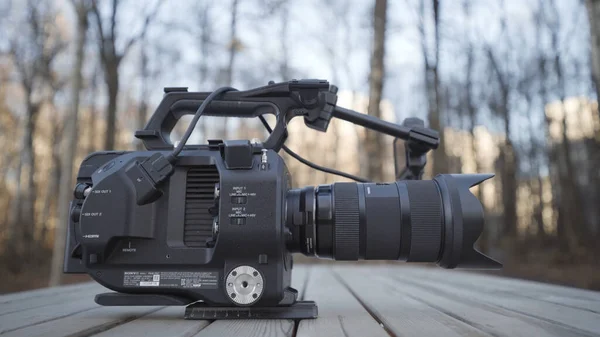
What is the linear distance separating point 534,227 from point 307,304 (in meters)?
19.5

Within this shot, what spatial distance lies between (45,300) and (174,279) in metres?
0.90

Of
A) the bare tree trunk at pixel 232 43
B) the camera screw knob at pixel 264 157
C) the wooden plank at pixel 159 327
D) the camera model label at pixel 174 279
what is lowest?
the wooden plank at pixel 159 327

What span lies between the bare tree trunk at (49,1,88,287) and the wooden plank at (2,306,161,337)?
2936 mm

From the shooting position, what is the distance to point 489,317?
4.68ft

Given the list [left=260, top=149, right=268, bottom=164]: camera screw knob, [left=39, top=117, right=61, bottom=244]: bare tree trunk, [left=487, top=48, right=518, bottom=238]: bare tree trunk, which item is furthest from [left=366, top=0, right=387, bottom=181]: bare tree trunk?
[left=39, top=117, right=61, bottom=244]: bare tree trunk

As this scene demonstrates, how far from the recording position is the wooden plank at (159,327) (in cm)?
119

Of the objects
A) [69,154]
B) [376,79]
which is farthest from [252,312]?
[376,79]

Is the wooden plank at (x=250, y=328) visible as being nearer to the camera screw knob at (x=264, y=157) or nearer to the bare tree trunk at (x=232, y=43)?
the camera screw knob at (x=264, y=157)

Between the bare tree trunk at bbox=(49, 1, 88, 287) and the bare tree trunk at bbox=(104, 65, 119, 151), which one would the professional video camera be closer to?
the bare tree trunk at bbox=(49, 1, 88, 287)

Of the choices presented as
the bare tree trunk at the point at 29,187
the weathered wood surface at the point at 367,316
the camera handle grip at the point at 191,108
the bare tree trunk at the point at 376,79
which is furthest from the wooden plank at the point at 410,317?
the bare tree trunk at the point at 29,187

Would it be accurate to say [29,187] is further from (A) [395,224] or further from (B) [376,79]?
(A) [395,224]

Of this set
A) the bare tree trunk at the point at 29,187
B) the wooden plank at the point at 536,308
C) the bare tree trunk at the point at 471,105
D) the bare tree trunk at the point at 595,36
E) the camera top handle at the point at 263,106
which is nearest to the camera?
the wooden plank at the point at 536,308

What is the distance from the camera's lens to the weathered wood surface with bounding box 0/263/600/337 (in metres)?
1.21

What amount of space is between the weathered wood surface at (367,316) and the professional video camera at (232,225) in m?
0.11
